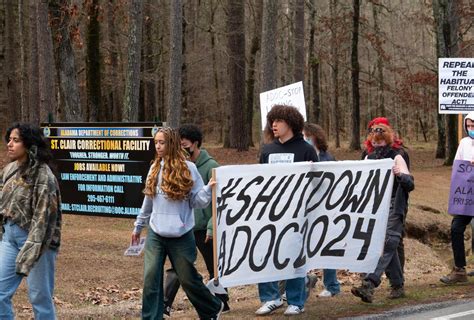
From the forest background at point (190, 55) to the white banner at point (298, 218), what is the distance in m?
6.35

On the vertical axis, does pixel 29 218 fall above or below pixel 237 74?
below

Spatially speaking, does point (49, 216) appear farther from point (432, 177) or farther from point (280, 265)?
point (432, 177)

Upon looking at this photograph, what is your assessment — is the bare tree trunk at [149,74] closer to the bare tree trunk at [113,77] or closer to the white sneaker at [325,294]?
the bare tree trunk at [113,77]

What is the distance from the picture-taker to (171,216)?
7016 mm

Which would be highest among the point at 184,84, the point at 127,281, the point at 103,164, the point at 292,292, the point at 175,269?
the point at 184,84

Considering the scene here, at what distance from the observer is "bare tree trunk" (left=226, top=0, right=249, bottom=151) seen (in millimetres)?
32250

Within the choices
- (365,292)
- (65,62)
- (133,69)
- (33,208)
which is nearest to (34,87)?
(65,62)

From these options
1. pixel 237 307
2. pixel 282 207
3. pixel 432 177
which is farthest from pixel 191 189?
pixel 432 177

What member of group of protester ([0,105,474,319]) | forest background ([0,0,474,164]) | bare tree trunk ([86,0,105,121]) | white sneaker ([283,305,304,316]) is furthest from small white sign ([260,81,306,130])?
bare tree trunk ([86,0,105,121])

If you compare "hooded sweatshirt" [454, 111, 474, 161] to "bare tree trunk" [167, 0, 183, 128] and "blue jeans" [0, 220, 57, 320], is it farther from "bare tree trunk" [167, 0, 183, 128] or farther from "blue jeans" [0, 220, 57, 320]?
"bare tree trunk" [167, 0, 183, 128]

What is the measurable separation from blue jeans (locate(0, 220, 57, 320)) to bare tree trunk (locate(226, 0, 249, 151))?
25.6 metres

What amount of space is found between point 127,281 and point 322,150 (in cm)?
396

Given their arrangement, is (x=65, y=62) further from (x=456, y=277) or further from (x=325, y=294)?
(x=456, y=277)

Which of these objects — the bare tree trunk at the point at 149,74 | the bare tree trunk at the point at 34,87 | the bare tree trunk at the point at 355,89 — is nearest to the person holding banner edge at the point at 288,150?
the bare tree trunk at the point at 34,87
